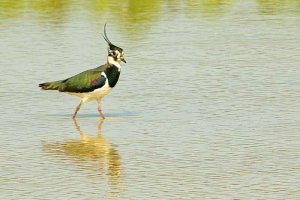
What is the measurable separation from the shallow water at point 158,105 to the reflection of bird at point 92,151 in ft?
0.05

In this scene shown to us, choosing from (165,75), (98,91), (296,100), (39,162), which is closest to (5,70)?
(165,75)

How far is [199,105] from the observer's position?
14.9 m

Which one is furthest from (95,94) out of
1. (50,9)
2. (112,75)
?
(50,9)

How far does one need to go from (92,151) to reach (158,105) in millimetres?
2741

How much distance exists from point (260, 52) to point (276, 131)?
6235mm

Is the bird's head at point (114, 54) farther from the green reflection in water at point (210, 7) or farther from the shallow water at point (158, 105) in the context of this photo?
the green reflection in water at point (210, 7)

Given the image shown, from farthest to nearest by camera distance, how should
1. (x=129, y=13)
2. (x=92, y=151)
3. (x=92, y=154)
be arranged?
(x=129, y=13)
(x=92, y=151)
(x=92, y=154)

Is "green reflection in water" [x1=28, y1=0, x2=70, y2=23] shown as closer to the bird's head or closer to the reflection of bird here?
the bird's head

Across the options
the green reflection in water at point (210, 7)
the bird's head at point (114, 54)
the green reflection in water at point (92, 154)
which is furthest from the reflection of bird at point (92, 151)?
the green reflection in water at point (210, 7)

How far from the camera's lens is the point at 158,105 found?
589 inches

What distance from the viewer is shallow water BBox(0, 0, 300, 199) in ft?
35.5

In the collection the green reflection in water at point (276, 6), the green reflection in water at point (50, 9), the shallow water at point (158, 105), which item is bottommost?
the green reflection in water at point (276, 6)

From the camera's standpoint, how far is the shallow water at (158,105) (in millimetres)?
10820

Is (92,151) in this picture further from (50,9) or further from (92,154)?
(50,9)
